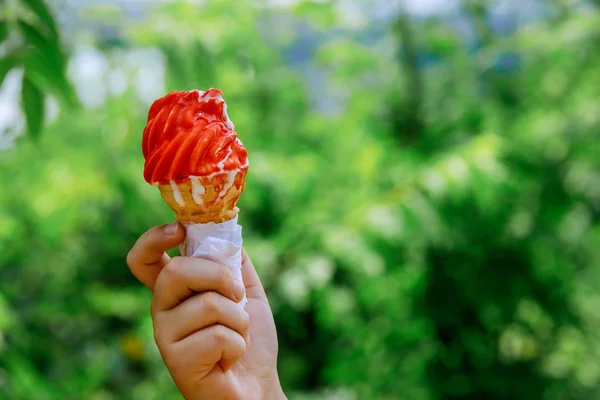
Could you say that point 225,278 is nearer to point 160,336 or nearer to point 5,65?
point 160,336

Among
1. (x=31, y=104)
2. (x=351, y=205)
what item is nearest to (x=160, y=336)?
(x=31, y=104)

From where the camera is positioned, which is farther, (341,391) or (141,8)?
(141,8)

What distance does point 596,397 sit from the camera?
2129 mm

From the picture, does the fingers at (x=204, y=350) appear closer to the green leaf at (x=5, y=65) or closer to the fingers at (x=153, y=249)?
the fingers at (x=153, y=249)

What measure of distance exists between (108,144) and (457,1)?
4.65 ft

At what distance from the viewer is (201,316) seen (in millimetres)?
479

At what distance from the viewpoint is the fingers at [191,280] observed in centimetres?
48

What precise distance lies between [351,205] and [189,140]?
1.23 m

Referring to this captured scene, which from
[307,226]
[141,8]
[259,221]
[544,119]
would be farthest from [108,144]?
[544,119]

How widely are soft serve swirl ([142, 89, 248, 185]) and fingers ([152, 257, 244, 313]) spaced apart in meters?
0.06

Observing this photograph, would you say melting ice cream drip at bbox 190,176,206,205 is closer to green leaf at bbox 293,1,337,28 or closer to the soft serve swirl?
the soft serve swirl

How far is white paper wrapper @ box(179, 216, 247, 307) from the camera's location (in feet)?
1.61

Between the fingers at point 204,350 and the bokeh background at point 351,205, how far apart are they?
30.8 inches

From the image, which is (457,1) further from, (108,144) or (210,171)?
(210,171)
